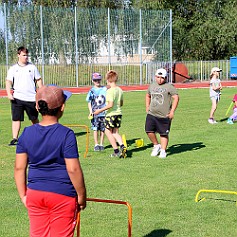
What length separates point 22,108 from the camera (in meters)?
12.3

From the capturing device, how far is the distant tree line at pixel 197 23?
5056 cm

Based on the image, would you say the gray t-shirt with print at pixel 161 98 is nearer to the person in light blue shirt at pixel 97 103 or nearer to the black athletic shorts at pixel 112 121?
the black athletic shorts at pixel 112 121

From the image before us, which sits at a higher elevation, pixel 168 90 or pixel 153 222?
pixel 168 90

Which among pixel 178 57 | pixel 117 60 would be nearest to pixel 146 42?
pixel 117 60

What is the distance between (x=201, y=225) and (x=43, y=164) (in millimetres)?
2807

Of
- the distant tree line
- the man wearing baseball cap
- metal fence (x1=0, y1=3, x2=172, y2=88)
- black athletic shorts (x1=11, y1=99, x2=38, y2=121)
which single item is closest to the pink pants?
the man wearing baseball cap

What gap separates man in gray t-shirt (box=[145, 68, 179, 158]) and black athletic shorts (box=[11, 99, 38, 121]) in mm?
2629

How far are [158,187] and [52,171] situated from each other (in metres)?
4.20

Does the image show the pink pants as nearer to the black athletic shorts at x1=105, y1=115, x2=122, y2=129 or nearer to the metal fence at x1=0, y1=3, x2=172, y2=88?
the black athletic shorts at x1=105, y1=115, x2=122, y2=129

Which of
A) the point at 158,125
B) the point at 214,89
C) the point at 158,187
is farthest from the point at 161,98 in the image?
the point at 214,89

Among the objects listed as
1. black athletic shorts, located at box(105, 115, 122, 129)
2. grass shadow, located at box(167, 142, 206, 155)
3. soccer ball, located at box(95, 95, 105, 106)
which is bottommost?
grass shadow, located at box(167, 142, 206, 155)

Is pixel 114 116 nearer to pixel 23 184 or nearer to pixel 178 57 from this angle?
pixel 23 184

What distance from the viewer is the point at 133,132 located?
570 inches

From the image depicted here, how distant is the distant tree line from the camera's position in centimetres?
5056
